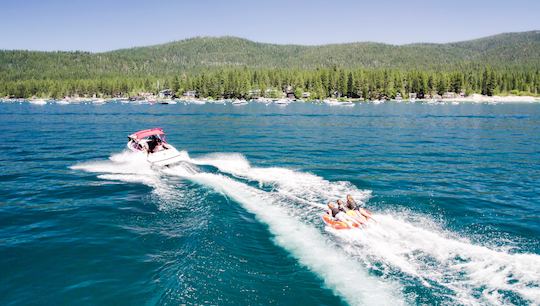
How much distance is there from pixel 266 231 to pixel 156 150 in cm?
2217

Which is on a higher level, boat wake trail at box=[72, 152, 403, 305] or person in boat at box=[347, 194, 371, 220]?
person in boat at box=[347, 194, 371, 220]

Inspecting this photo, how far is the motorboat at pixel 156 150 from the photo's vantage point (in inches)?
1497

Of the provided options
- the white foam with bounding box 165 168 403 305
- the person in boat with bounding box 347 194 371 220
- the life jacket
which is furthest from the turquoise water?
the life jacket

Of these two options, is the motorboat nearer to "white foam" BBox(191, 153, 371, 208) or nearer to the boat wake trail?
the boat wake trail

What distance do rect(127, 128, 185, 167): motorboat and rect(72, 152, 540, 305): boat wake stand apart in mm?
7750

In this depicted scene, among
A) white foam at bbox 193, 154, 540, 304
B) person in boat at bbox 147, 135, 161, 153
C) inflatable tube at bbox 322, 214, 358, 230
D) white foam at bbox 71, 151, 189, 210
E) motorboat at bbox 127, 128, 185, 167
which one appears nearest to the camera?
white foam at bbox 193, 154, 540, 304

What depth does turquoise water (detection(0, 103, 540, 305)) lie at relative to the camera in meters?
15.8

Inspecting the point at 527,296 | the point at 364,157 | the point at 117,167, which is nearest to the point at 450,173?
the point at 364,157

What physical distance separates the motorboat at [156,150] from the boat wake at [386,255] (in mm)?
7750

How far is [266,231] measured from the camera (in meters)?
22.0

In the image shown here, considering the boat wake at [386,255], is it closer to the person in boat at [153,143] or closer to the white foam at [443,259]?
the white foam at [443,259]

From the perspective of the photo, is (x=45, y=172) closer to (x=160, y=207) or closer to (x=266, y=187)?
(x=160, y=207)

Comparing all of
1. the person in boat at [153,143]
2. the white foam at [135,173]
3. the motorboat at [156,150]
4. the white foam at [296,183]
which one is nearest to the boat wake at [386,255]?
the white foam at [296,183]

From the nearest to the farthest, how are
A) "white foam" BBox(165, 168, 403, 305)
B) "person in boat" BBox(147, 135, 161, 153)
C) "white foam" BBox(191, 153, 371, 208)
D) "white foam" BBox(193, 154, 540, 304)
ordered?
1. "white foam" BBox(165, 168, 403, 305)
2. "white foam" BBox(193, 154, 540, 304)
3. "white foam" BBox(191, 153, 371, 208)
4. "person in boat" BBox(147, 135, 161, 153)
